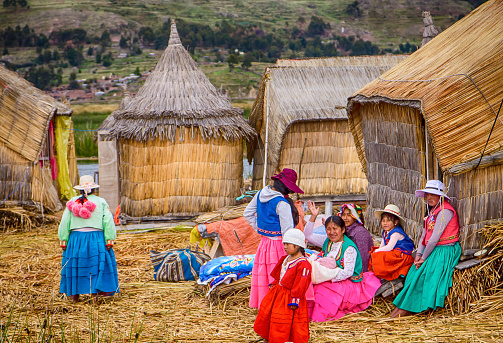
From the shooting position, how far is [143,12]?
138ft

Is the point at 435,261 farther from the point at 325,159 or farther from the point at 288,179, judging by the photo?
the point at 325,159

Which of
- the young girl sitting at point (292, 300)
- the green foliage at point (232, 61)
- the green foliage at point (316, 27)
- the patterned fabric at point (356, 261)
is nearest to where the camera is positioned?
the young girl sitting at point (292, 300)

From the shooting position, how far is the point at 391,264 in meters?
6.07

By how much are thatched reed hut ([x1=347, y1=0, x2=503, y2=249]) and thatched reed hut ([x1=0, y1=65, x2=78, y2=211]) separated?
232 inches

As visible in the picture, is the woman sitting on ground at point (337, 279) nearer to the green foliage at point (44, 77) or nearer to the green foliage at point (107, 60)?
the green foliage at point (44, 77)

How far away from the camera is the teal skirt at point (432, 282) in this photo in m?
5.69

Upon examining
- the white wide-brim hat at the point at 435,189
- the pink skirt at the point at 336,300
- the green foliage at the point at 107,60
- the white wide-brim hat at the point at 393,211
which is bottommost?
the pink skirt at the point at 336,300

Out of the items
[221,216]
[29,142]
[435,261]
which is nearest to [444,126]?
[435,261]

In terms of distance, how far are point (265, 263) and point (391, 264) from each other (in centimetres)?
119

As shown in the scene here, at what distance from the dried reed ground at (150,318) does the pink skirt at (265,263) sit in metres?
0.31

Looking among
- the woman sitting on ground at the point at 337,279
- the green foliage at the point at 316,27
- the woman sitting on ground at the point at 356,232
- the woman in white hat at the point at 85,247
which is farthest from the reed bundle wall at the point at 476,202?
the green foliage at the point at 316,27

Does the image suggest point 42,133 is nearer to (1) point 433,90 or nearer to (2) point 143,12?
(1) point 433,90

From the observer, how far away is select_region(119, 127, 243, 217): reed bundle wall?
10359mm

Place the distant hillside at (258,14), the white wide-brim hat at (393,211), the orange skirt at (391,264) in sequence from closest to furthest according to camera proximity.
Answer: the orange skirt at (391,264) → the white wide-brim hat at (393,211) → the distant hillside at (258,14)
